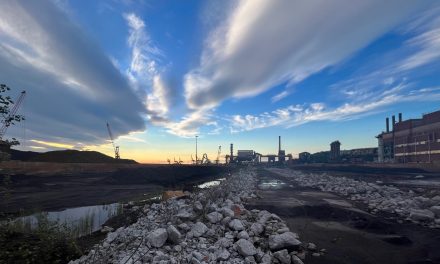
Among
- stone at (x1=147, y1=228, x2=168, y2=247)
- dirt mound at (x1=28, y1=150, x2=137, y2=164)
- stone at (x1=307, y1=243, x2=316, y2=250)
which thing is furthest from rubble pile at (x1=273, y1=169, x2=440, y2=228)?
dirt mound at (x1=28, y1=150, x2=137, y2=164)

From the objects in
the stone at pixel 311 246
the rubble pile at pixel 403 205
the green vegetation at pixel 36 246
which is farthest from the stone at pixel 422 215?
the green vegetation at pixel 36 246

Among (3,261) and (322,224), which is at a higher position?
(3,261)

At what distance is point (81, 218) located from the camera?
1245 centimetres

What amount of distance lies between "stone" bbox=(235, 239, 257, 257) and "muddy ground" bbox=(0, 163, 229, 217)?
1285 cm

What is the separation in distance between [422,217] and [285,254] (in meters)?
8.65

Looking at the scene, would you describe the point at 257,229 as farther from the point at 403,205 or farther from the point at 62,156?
the point at 62,156

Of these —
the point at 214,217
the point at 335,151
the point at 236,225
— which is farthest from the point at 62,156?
the point at 335,151

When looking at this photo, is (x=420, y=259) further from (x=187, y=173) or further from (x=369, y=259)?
(x=187, y=173)

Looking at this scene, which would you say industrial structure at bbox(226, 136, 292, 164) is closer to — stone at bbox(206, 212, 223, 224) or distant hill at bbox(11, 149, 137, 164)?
distant hill at bbox(11, 149, 137, 164)

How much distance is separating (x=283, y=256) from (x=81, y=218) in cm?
960

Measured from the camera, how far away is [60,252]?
7.00m

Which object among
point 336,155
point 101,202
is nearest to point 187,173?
point 101,202

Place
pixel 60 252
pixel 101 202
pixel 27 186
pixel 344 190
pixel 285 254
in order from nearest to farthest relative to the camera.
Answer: pixel 60 252 → pixel 285 254 → pixel 101 202 → pixel 344 190 → pixel 27 186

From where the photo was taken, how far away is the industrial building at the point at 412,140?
2223 inches
